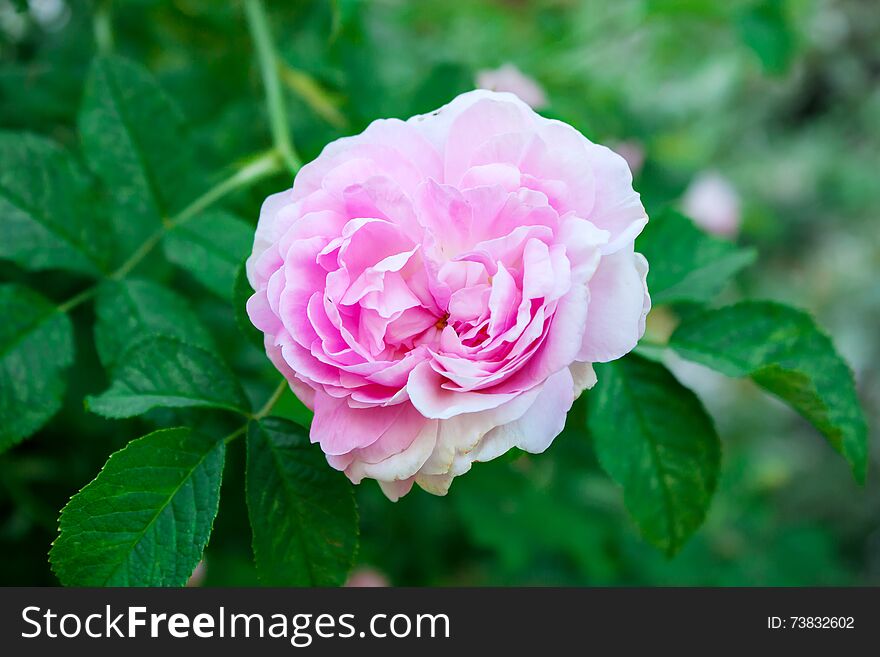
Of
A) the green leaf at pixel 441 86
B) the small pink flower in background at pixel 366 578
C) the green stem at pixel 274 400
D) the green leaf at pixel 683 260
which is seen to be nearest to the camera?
the green stem at pixel 274 400

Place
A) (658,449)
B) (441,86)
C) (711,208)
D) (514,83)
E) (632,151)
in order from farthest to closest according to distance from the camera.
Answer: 1. (711,208)
2. (632,151)
3. (514,83)
4. (441,86)
5. (658,449)

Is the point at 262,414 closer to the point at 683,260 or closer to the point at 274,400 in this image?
the point at 274,400

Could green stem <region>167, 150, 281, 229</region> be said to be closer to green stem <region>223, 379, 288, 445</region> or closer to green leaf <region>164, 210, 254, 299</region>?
green leaf <region>164, 210, 254, 299</region>

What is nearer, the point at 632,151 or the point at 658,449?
the point at 658,449

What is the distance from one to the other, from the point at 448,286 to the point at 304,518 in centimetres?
17

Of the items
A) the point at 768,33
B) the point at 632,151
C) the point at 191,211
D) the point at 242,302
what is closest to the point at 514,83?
the point at 632,151

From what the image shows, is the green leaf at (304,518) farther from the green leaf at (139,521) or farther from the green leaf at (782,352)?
the green leaf at (782,352)

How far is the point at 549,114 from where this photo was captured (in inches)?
24.0

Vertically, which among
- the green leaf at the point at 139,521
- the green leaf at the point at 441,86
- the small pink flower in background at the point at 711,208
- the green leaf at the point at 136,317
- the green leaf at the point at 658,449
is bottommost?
the green leaf at the point at 139,521

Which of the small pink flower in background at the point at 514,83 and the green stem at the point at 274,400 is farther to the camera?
the small pink flower in background at the point at 514,83

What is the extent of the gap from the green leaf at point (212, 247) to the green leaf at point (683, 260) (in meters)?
0.31

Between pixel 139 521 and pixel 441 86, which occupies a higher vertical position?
pixel 441 86

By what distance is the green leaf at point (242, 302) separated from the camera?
1.63 ft


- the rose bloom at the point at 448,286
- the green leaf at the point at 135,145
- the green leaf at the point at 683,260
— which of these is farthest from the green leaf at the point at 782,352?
the green leaf at the point at 135,145
